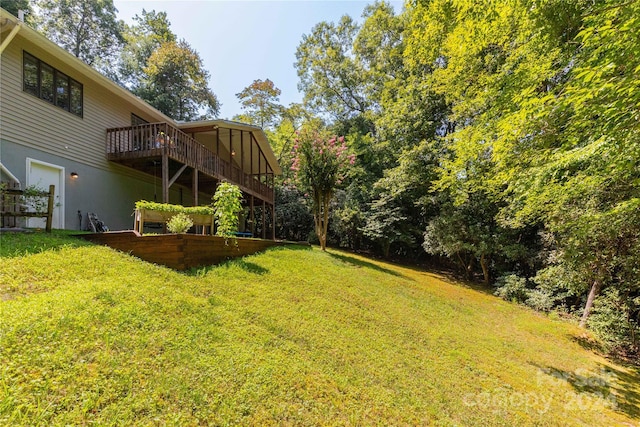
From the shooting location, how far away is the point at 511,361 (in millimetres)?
5461

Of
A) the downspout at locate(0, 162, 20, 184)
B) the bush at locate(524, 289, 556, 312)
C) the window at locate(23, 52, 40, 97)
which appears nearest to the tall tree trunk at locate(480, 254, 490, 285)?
the bush at locate(524, 289, 556, 312)

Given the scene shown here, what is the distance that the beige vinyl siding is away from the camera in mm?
6523

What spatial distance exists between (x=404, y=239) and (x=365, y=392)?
13.8 meters

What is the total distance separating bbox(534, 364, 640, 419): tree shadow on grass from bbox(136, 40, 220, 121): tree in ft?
93.5

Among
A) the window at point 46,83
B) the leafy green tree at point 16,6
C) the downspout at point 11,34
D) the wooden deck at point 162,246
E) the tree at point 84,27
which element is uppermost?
the tree at point 84,27

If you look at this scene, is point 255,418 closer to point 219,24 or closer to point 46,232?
point 46,232

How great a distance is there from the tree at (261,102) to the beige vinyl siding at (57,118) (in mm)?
18387

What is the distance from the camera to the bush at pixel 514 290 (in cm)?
1107

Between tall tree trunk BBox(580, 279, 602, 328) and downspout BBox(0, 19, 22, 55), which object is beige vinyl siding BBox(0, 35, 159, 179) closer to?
downspout BBox(0, 19, 22, 55)

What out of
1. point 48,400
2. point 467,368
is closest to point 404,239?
point 467,368

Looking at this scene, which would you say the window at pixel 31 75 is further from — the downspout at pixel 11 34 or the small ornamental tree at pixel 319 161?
the small ornamental tree at pixel 319 161

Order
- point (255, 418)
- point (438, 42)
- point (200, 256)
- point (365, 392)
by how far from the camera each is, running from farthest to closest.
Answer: point (438, 42) < point (200, 256) < point (365, 392) < point (255, 418)

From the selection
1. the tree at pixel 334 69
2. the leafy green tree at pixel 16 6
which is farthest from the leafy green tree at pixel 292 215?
the leafy green tree at pixel 16 6

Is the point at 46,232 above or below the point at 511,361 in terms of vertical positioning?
above
